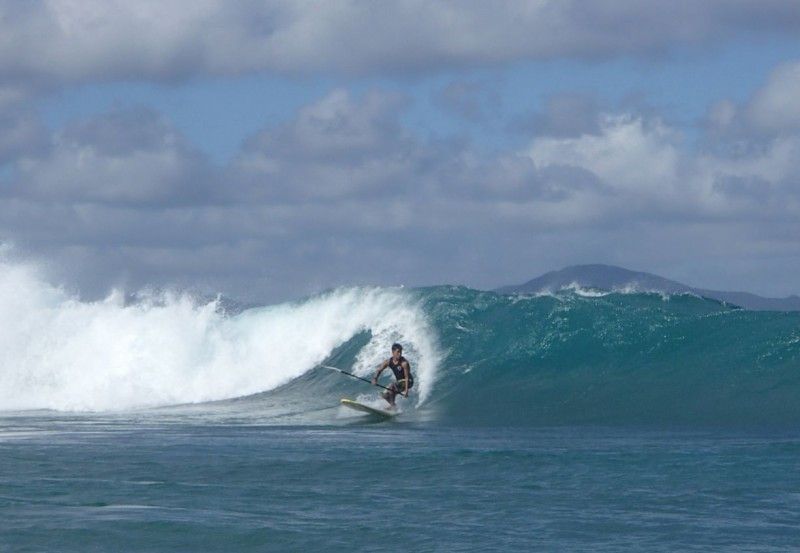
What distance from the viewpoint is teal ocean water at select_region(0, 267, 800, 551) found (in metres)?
13.0

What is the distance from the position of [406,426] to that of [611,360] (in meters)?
6.96

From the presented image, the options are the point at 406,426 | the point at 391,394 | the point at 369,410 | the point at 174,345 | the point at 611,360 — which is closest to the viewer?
the point at 406,426

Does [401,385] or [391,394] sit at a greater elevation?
[401,385]

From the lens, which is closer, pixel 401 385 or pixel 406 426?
pixel 406 426

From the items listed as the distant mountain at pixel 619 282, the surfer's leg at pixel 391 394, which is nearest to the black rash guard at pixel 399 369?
the surfer's leg at pixel 391 394

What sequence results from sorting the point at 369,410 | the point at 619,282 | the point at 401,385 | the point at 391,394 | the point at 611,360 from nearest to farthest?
the point at 369,410 < the point at 391,394 < the point at 401,385 < the point at 611,360 < the point at 619,282

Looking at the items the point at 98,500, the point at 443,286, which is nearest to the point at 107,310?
the point at 443,286

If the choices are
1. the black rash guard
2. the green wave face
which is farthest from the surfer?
the green wave face

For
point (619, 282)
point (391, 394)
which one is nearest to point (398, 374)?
point (391, 394)

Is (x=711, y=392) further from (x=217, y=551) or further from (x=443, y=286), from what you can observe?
(x=217, y=551)

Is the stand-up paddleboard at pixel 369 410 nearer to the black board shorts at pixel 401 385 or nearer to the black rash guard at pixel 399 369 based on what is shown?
the black board shorts at pixel 401 385

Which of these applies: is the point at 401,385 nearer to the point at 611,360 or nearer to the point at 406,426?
the point at 406,426

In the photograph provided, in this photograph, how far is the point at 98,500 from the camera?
14.2m

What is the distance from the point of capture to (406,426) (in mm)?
22656
